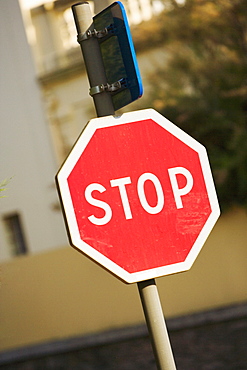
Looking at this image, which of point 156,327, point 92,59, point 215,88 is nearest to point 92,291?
point 215,88

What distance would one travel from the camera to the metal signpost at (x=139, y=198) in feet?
6.84

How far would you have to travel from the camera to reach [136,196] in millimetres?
2129

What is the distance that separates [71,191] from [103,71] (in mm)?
474

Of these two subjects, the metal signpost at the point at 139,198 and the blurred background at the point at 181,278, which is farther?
the blurred background at the point at 181,278

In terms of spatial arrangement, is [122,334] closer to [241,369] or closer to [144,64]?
[241,369]

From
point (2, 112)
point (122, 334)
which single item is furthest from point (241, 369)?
point (2, 112)

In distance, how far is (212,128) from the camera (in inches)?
467

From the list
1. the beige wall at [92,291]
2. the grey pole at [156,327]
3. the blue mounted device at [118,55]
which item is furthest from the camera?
the beige wall at [92,291]

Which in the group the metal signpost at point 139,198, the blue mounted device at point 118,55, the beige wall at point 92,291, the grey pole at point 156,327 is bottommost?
the beige wall at point 92,291

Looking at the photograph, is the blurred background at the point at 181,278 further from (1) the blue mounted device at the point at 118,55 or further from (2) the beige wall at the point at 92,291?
(1) the blue mounted device at the point at 118,55

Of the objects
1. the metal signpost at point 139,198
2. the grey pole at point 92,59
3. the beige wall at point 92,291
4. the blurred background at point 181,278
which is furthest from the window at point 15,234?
the metal signpost at point 139,198

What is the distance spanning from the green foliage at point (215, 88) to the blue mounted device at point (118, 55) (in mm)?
9113

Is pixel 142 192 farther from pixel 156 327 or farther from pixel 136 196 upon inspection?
pixel 156 327

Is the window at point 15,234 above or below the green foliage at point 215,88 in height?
below
